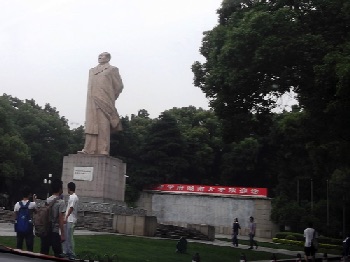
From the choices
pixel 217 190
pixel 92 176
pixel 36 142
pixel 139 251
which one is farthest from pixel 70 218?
pixel 36 142

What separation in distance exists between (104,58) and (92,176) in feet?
17.0

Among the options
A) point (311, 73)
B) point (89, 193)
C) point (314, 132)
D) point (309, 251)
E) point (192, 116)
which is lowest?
point (309, 251)

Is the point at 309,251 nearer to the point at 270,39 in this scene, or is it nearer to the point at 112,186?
the point at 270,39

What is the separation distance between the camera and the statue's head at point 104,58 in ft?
70.2

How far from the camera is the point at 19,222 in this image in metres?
8.44

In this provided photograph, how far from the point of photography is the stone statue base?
788 inches

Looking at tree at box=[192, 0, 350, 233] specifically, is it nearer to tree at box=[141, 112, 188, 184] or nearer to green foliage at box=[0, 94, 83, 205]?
tree at box=[141, 112, 188, 184]

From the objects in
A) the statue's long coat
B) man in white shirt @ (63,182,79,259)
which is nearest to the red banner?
the statue's long coat

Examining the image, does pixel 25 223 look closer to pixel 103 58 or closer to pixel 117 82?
pixel 117 82

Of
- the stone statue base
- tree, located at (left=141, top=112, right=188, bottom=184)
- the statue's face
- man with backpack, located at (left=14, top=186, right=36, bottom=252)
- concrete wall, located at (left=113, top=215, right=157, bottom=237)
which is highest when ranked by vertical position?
the statue's face

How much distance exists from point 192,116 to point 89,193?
31.3 m

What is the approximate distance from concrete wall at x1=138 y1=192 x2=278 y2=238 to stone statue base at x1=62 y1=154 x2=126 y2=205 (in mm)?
14852

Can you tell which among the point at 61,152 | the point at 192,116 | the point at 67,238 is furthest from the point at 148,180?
the point at 67,238

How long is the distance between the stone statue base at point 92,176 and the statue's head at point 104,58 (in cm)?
419
